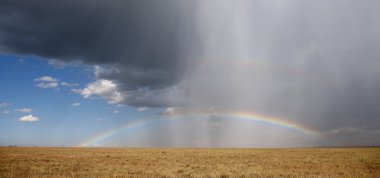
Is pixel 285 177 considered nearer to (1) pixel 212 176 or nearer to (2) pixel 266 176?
(2) pixel 266 176

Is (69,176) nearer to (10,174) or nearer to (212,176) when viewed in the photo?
(10,174)

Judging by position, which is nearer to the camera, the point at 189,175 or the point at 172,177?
the point at 172,177

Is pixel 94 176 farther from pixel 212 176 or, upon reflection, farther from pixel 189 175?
pixel 212 176

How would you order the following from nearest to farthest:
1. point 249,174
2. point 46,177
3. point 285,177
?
point 46,177, point 285,177, point 249,174

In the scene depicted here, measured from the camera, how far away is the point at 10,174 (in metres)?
20.4

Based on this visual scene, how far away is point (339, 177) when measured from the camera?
20562mm

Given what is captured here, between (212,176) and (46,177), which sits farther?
(212,176)

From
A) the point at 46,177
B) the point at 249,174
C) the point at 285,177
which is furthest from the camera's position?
the point at 249,174

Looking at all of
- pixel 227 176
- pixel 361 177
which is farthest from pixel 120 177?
pixel 361 177

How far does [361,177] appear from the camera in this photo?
2059 centimetres

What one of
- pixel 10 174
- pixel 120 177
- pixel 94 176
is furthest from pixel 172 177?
pixel 10 174

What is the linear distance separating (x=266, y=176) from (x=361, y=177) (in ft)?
19.5

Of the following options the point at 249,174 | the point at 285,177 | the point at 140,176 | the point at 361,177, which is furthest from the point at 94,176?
the point at 361,177

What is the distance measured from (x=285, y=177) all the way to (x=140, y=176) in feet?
30.0
